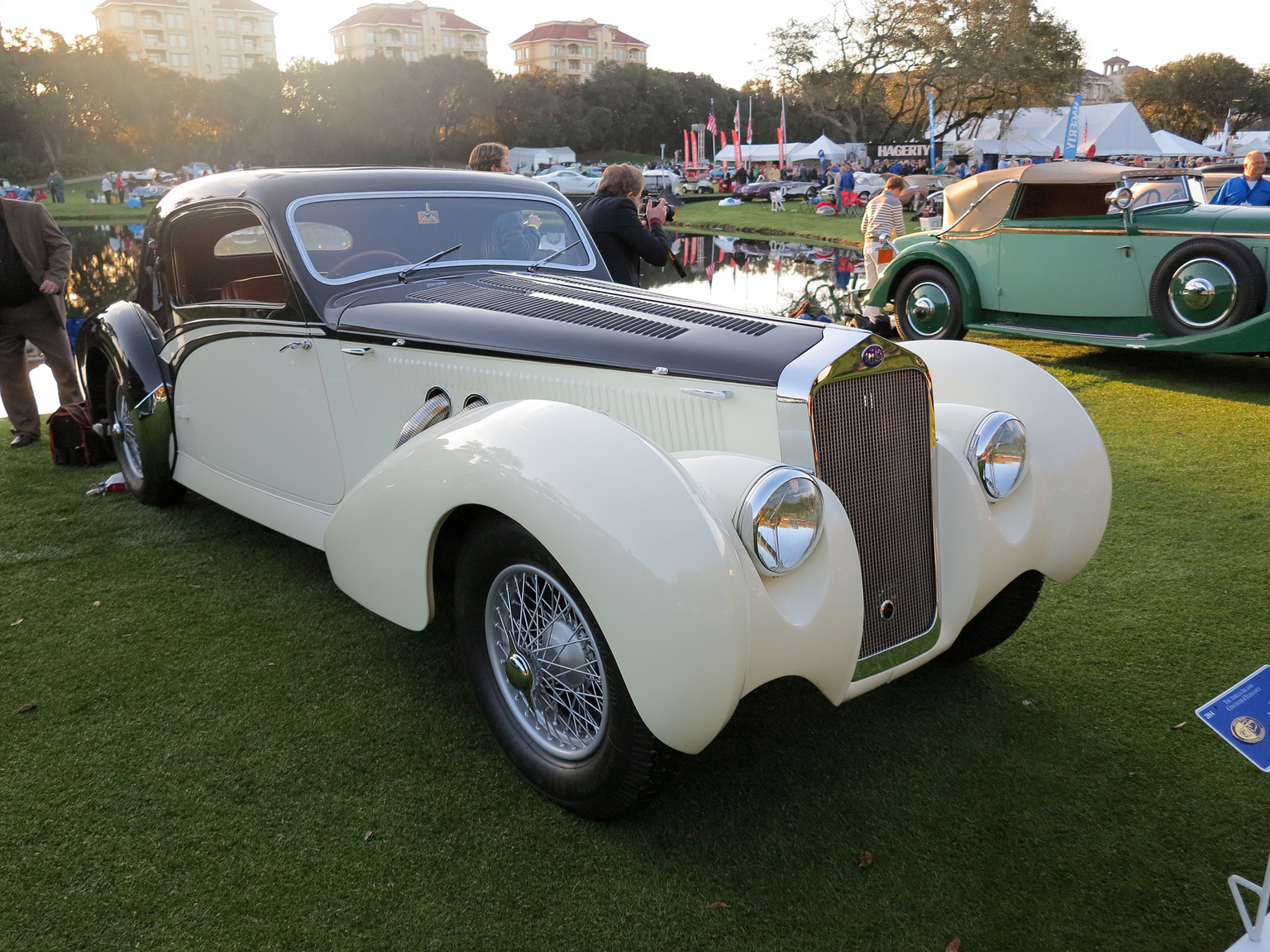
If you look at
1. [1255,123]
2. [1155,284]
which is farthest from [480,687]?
[1255,123]

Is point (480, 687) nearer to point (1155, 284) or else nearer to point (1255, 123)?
point (1155, 284)

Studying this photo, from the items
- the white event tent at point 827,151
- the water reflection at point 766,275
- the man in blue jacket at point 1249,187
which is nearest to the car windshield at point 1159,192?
the man in blue jacket at point 1249,187

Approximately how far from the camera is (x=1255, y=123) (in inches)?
2694

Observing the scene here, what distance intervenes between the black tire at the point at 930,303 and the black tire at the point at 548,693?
709 centimetres

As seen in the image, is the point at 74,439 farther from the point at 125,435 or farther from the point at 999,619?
the point at 999,619

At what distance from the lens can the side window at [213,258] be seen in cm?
417

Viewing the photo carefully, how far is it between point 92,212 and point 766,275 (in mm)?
30907

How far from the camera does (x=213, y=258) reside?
15.1ft

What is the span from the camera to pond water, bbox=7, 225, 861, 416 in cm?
1127

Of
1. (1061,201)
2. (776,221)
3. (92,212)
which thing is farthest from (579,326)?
(92,212)

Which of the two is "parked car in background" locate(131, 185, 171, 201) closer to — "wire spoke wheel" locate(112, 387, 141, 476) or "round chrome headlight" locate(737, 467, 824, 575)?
"wire spoke wheel" locate(112, 387, 141, 476)

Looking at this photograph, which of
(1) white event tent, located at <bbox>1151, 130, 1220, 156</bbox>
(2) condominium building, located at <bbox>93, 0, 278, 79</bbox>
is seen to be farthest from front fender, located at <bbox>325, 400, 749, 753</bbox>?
(2) condominium building, located at <bbox>93, 0, 278, 79</bbox>

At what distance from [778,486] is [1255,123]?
86.1 metres

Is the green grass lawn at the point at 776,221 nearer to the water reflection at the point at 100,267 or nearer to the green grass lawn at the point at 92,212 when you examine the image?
the water reflection at the point at 100,267
